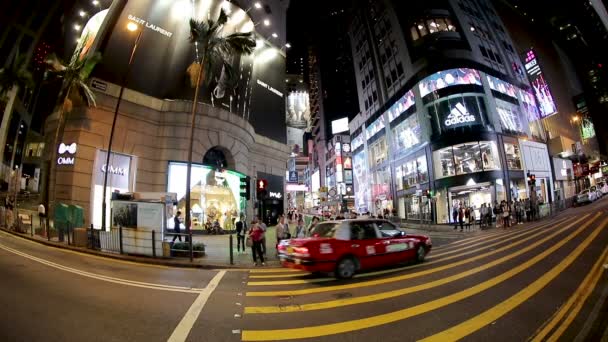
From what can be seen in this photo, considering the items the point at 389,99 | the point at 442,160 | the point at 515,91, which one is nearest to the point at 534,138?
the point at 515,91

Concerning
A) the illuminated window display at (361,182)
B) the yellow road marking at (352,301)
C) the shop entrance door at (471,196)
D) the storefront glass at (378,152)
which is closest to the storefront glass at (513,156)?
the shop entrance door at (471,196)

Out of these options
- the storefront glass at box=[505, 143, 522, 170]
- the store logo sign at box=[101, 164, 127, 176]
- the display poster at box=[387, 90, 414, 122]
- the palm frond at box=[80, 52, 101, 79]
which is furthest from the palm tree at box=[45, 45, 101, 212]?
the storefront glass at box=[505, 143, 522, 170]

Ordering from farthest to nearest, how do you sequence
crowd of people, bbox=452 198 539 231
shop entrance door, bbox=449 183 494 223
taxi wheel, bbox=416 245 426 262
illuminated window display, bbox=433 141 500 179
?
shop entrance door, bbox=449 183 494 223
illuminated window display, bbox=433 141 500 179
crowd of people, bbox=452 198 539 231
taxi wheel, bbox=416 245 426 262

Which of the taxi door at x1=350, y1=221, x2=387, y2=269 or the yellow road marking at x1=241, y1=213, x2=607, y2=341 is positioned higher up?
the taxi door at x1=350, y1=221, x2=387, y2=269

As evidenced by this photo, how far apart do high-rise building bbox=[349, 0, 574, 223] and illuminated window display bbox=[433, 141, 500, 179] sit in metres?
0.10

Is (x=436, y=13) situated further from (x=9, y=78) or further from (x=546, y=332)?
(x=9, y=78)

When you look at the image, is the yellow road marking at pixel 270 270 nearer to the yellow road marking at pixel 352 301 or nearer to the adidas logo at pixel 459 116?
the yellow road marking at pixel 352 301

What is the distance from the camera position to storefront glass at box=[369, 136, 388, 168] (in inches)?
1871

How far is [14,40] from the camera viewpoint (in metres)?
36.8

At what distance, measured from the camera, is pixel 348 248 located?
8352 mm

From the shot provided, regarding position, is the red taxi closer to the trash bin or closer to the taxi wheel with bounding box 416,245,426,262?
the taxi wheel with bounding box 416,245,426,262

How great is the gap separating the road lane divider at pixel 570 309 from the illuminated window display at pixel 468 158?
2650cm

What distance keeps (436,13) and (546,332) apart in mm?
43829

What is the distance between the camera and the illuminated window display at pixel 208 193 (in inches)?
942
